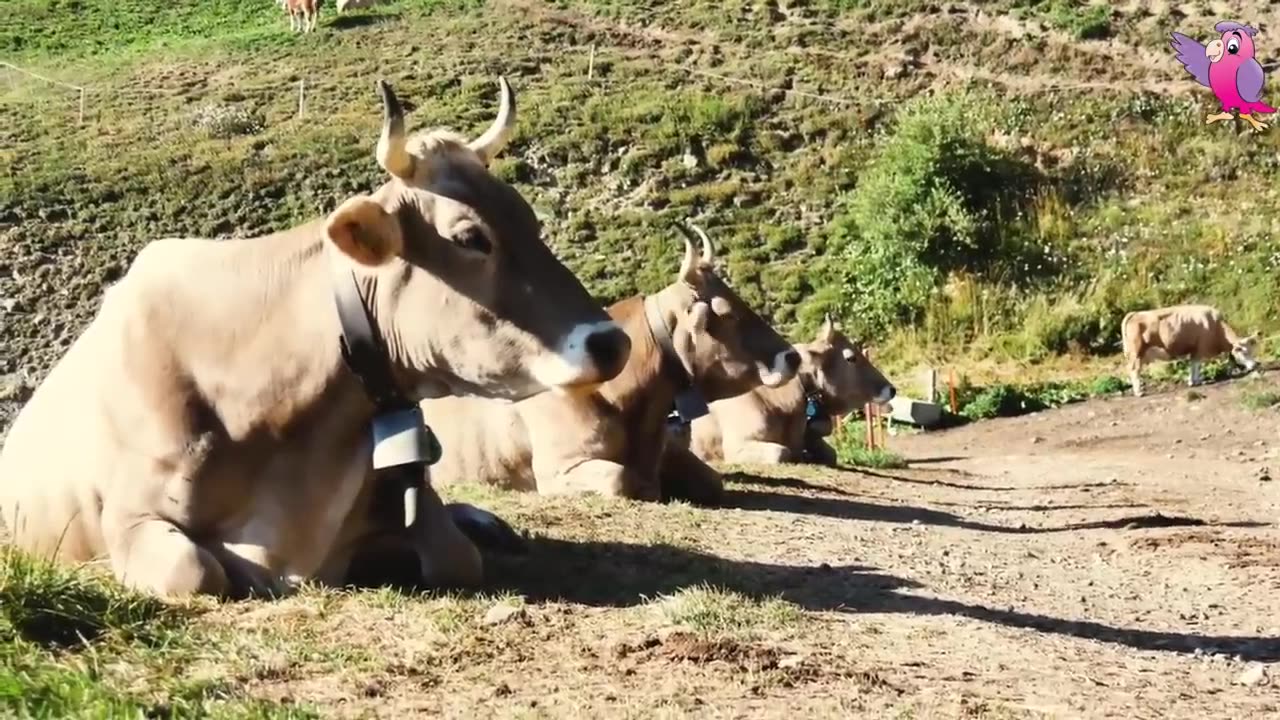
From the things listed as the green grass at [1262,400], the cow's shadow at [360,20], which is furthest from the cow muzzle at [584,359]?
the cow's shadow at [360,20]

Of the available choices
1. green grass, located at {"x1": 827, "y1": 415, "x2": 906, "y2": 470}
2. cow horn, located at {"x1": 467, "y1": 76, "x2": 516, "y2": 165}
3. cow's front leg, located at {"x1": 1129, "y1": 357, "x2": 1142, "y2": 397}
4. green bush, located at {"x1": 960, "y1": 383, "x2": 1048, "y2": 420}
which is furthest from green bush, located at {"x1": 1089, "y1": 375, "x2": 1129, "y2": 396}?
cow horn, located at {"x1": 467, "y1": 76, "x2": 516, "y2": 165}

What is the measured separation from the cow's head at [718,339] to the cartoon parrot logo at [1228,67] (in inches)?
1178

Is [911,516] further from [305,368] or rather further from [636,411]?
[305,368]

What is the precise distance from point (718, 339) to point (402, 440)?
5.42m

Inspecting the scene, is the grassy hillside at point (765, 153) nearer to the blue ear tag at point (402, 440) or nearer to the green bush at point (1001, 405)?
the green bush at point (1001, 405)

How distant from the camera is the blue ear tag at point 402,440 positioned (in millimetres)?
4977

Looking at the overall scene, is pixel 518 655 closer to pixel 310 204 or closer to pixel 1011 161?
pixel 310 204

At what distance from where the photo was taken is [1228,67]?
134ft

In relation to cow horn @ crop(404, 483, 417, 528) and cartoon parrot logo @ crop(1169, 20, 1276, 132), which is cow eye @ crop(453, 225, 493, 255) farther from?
cartoon parrot logo @ crop(1169, 20, 1276, 132)

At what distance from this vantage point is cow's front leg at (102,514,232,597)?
4.86 m

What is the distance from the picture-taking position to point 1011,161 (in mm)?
35188

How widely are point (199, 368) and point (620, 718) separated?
224 centimetres

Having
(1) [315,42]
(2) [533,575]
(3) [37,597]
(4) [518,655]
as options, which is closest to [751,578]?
(2) [533,575]

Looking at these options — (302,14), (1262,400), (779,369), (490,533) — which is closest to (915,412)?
(1262,400)
